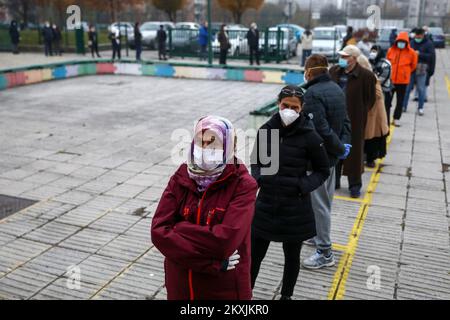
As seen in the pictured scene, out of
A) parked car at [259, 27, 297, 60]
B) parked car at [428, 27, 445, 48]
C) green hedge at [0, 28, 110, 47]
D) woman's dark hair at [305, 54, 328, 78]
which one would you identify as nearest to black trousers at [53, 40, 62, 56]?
green hedge at [0, 28, 110, 47]

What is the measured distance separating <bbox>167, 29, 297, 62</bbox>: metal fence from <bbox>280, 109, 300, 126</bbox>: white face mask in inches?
743

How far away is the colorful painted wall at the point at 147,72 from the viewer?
53.0 ft

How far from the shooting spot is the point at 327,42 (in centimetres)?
2300

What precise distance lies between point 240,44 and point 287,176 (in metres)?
20.1

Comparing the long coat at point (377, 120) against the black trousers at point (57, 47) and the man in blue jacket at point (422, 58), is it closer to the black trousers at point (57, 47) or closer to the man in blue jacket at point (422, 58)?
the man in blue jacket at point (422, 58)

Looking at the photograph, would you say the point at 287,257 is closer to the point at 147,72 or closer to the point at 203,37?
the point at 147,72

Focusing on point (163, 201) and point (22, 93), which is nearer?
point (163, 201)

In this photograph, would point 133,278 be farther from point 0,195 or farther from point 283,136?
point 0,195

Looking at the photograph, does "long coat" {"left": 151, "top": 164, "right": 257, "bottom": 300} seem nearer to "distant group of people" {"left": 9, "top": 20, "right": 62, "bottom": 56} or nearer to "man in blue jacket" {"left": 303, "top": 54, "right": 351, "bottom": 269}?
"man in blue jacket" {"left": 303, "top": 54, "right": 351, "bottom": 269}

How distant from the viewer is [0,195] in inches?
249

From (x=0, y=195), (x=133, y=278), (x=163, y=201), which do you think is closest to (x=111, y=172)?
(x=0, y=195)

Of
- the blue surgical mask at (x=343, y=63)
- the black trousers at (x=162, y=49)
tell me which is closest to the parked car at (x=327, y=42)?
the black trousers at (x=162, y=49)

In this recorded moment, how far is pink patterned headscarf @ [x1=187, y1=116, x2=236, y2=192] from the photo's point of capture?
98.7 inches
